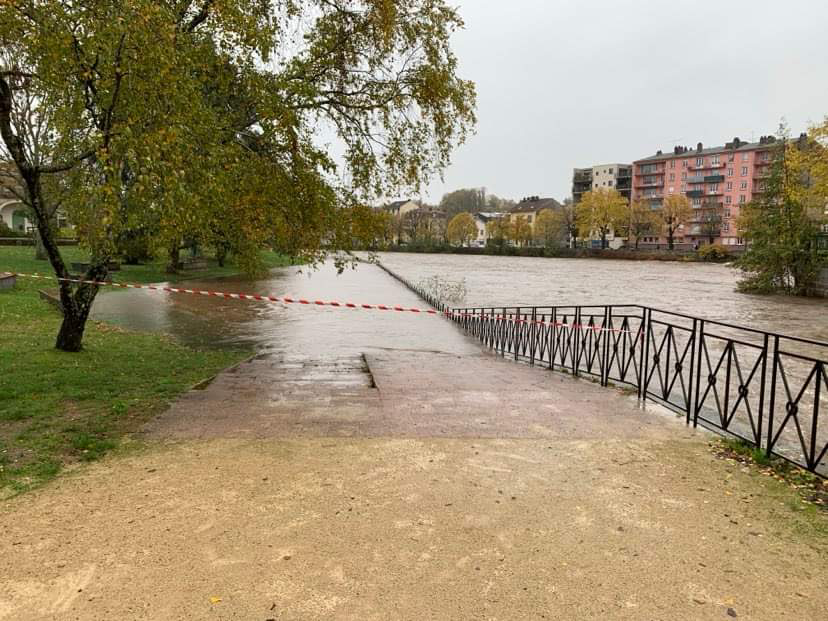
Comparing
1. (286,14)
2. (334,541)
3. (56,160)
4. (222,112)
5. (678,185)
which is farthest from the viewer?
(678,185)

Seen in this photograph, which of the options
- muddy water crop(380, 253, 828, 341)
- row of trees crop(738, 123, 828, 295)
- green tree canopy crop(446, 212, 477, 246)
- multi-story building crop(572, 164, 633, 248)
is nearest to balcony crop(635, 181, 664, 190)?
multi-story building crop(572, 164, 633, 248)

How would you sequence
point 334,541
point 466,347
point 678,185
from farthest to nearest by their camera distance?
point 678,185
point 466,347
point 334,541

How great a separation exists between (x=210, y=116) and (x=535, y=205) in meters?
162

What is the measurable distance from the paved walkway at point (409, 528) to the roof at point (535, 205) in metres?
157

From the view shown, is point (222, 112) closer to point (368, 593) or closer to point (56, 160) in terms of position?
point (56, 160)

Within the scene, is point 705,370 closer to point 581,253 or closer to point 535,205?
point 581,253

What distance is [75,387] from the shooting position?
7.85 m

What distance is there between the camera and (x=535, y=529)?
4027 millimetres

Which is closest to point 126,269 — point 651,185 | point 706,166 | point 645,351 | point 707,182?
point 645,351

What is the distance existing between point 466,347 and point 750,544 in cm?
1261

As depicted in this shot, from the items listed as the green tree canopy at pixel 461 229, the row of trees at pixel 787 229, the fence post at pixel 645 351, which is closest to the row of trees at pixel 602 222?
the green tree canopy at pixel 461 229

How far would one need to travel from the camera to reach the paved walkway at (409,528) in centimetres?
322

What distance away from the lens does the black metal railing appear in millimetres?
5723

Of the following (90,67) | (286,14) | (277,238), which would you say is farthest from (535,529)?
(286,14)
